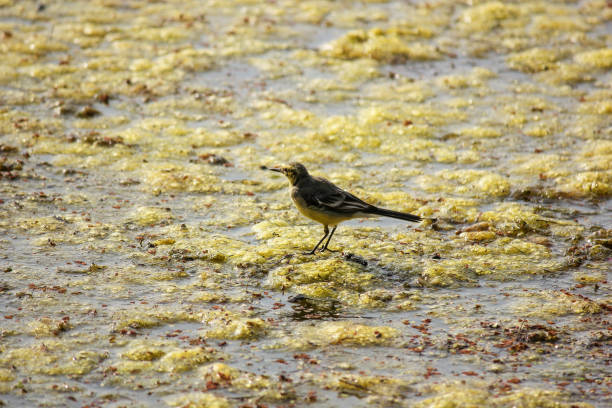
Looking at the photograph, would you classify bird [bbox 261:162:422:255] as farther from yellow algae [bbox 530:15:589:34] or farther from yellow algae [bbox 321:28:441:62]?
yellow algae [bbox 530:15:589:34]

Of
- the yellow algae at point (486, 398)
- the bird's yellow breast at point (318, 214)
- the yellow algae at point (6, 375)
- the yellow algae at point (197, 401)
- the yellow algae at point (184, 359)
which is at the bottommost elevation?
the yellow algae at point (486, 398)

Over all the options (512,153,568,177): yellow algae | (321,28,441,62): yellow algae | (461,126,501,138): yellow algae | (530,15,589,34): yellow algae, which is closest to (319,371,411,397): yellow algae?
(512,153,568,177): yellow algae

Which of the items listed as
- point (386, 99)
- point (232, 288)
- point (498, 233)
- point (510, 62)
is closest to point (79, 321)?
point (232, 288)

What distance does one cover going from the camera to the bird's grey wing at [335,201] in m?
6.60

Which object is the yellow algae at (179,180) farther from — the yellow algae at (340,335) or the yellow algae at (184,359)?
the yellow algae at (184,359)

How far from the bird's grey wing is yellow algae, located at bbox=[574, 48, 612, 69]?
6.06 metres

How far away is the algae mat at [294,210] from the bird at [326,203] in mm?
367

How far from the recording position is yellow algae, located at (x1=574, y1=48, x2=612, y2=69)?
36.2ft

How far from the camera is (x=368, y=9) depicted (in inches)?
515

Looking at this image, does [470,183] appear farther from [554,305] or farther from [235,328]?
[235,328]

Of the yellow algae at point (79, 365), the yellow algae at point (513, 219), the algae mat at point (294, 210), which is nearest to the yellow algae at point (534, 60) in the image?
the algae mat at point (294, 210)

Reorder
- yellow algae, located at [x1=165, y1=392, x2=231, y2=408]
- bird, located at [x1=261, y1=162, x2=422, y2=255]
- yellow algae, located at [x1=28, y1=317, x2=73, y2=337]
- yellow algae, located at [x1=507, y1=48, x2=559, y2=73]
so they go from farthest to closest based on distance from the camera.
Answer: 1. yellow algae, located at [x1=507, y1=48, x2=559, y2=73]
2. bird, located at [x1=261, y1=162, x2=422, y2=255]
3. yellow algae, located at [x1=28, y1=317, x2=73, y2=337]
4. yellow algae, located at [x1=165, y1=392, x2=231, y2=408]

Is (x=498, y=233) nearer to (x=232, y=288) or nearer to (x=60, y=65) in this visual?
(x=232, y=288)

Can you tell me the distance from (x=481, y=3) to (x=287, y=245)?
799 cm
